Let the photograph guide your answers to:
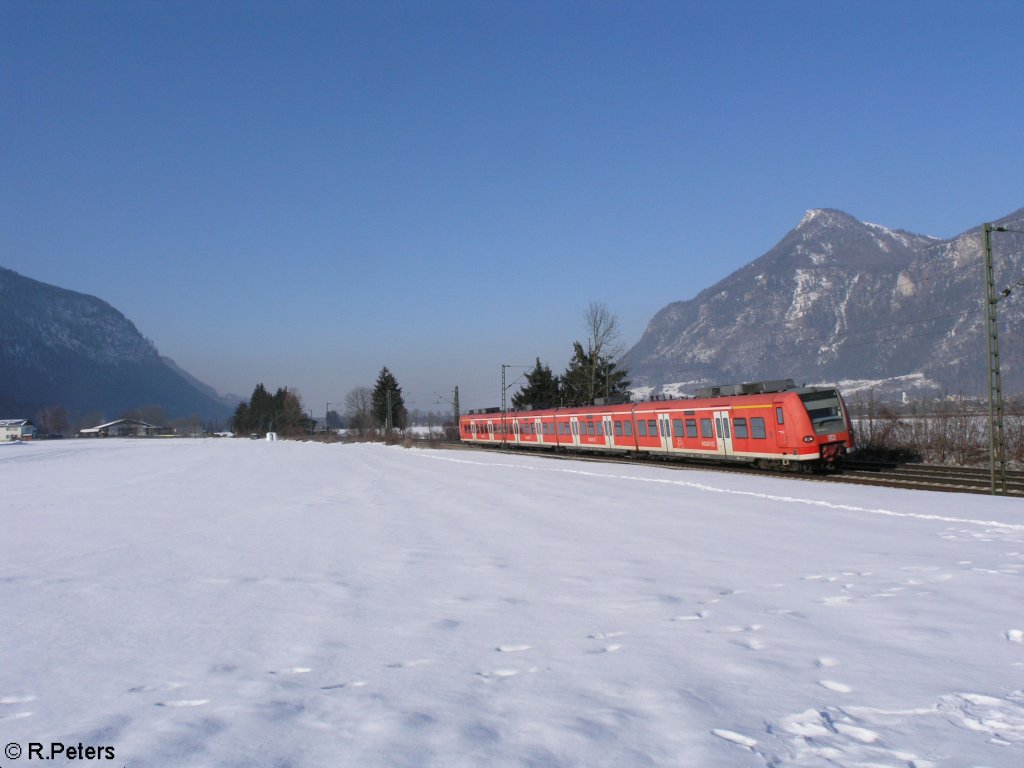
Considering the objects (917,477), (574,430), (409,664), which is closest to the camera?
(409,664)

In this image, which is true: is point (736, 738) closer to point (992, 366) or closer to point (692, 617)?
point (692, 617)

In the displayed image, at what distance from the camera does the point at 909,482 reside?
21.7m

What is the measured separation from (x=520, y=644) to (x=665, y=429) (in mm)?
28877

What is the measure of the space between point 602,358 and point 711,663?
64.0m

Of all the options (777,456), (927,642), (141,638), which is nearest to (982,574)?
(927,642)

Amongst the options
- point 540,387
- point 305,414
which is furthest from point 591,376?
point 305,414

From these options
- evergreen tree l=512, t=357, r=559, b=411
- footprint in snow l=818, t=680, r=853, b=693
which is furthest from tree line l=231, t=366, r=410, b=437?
footprint in snow l=818, t=680, r=853, b=693

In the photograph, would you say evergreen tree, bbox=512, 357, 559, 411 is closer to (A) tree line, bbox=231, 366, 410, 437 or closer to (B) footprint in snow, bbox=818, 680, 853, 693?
(A) tree line, bbox=231, 366, 410, 437

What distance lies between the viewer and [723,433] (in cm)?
2934

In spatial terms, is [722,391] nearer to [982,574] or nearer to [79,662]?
[982,574]

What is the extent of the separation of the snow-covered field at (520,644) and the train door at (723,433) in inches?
612

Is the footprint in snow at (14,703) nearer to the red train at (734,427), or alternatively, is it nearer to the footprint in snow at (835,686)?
the footprint in snow at (835,686)

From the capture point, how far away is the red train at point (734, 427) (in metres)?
25.1

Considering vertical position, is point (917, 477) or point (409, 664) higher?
point (409, 664)
